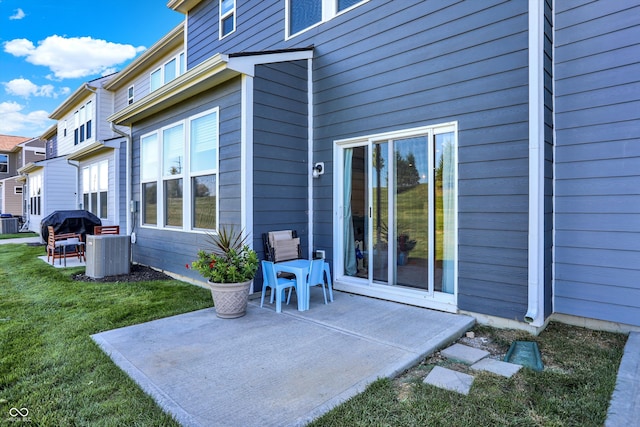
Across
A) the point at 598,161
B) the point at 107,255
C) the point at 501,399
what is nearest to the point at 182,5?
the point at 107,255

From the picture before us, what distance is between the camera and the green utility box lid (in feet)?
9.25

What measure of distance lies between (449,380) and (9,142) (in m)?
36.2

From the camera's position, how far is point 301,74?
5.30 metres

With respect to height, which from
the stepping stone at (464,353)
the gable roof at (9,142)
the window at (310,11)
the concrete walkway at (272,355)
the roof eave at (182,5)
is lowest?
the stepping stone at (464,353)

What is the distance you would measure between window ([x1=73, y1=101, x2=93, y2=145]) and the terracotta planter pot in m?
13.1

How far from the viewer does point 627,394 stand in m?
2.24

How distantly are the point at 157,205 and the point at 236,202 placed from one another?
2557 mm

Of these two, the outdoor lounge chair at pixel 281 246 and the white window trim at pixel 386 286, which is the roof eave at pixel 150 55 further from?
the outdoor lounge chair at pixel 281 246

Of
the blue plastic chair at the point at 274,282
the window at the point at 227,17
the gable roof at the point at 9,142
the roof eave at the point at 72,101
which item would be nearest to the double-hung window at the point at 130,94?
the roof eave at the point at 72,101

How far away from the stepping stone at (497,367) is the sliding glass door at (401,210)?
1.24 metres

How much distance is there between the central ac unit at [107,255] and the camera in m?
6.24

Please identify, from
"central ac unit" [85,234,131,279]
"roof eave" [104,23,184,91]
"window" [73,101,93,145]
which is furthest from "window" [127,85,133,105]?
"central ac unit" [85,234,131,279]

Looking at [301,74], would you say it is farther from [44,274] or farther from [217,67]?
[44,274]

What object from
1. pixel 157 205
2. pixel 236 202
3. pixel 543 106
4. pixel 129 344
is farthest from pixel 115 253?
pixel 543 106
